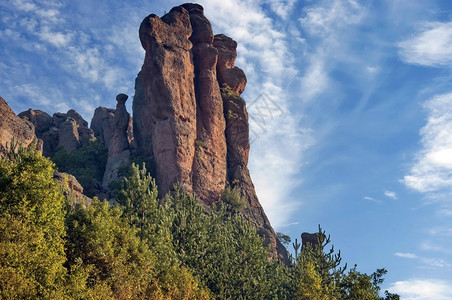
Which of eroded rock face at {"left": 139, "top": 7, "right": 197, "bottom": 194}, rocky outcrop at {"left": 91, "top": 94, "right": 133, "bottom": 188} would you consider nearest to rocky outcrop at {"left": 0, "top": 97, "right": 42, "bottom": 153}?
eroded rock face at {"left": 139, "top": 7, "right": 197, "bottom": 194}

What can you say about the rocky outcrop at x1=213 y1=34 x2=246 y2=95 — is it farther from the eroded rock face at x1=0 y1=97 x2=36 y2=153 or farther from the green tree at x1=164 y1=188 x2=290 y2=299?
the green tree at x1=164 y1=188 x2=290 y2=299

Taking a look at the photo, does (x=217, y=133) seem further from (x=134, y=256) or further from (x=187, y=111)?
(x=134, y=256)

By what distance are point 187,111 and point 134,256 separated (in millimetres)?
43149

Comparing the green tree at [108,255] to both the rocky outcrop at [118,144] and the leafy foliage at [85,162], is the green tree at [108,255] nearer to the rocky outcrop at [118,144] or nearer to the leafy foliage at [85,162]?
the rocky outcrop at [118,144]

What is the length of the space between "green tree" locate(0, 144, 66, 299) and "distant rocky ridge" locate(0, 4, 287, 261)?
1239 inches

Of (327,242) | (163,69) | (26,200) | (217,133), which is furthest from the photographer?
(217,133)

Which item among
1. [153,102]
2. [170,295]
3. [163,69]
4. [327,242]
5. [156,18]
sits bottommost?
[170,295]

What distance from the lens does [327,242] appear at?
5325 cm

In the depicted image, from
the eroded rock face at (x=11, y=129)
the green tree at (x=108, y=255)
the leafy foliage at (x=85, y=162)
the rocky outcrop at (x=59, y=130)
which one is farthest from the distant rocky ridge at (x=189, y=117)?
the green tree at (x=108, y=255)

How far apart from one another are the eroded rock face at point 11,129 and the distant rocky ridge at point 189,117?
533 millimetres

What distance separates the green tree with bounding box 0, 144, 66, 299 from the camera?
83.0 feet

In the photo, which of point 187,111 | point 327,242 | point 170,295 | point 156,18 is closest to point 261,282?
point 327,242

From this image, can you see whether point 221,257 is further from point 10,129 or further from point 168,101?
point 168,101

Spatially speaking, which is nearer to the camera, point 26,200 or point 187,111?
point 26,200
